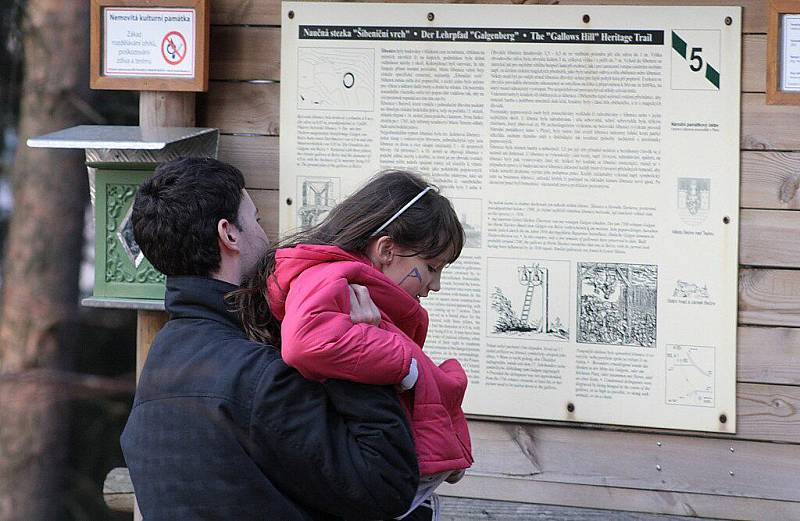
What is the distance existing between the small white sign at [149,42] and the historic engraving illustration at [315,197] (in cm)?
52

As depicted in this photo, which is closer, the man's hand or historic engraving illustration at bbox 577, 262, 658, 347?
the man's hand

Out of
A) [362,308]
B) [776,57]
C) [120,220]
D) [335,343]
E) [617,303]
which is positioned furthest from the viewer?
[120,220]

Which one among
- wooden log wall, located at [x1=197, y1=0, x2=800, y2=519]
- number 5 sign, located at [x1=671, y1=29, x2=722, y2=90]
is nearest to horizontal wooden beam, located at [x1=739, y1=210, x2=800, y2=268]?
wooden log wall, located at [x1=197, y1=0, x2=800, y2=519]

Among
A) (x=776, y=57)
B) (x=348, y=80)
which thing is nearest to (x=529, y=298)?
(x=348, y=80)

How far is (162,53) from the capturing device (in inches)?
133

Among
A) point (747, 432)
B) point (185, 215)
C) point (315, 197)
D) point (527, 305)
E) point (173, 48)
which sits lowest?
point (747, 432)

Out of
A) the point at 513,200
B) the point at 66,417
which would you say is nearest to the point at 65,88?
the point at 66,417

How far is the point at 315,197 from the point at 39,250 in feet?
11.3

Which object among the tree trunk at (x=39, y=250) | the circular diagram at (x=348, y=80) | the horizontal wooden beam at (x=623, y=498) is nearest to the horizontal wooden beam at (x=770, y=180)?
the horizontal wooden beam at (x=623, y=498)

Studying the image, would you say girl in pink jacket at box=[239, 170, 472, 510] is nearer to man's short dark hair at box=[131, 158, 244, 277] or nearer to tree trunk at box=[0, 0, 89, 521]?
man's short dark hair at box=[131, 158, 244, 277]

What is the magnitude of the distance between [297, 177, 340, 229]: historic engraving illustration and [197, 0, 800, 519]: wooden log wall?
906 mm

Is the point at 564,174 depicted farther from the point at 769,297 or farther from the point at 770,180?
the point at 769,297

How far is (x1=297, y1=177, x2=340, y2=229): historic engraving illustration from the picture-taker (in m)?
3.36

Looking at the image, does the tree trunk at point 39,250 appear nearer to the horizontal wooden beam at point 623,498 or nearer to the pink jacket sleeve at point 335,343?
the horizontal wooden beam at point 623,498
